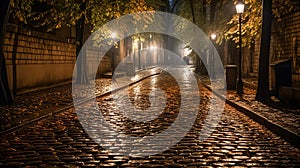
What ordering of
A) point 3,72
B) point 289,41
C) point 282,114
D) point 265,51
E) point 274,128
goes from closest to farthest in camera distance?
point 274,128, point 282,114, point 3,72, point 265,51, point 289,41

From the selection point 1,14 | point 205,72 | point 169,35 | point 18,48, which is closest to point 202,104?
point 1,14

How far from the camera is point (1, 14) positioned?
11062mm

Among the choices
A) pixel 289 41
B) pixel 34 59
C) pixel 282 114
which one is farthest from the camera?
pixel 289 41

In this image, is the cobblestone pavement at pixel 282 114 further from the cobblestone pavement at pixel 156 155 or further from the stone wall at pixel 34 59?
the stone wall at pixel 34 59

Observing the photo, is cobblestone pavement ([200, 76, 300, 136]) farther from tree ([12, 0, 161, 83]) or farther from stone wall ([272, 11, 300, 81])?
tree ([12, 0, 161, 83])

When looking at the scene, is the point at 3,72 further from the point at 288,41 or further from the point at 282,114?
the point at 288,41

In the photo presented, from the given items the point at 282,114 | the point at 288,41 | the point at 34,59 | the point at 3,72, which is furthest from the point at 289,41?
the point at 3,72

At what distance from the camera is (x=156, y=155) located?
5.93 metres

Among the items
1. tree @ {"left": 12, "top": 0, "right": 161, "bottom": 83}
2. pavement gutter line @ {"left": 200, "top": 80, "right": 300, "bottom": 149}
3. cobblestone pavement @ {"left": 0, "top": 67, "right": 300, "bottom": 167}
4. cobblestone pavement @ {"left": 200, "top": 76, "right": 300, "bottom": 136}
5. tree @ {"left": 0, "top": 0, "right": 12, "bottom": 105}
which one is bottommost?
cobblestone pavement @ {"left": 0, "top": 67, "right": 300, "bottom": 167}

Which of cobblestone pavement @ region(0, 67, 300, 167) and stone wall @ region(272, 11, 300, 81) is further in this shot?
stone wall @ region(272, 11, 300, 81)

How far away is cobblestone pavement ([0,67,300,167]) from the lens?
215 inches

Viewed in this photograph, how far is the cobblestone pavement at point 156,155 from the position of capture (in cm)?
547

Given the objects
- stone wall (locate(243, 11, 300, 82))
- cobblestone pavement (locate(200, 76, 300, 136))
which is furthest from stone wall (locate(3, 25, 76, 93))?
stone wall (locate(243, 11, 300, 82))

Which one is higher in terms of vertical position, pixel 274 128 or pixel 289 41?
pixel 289 41
